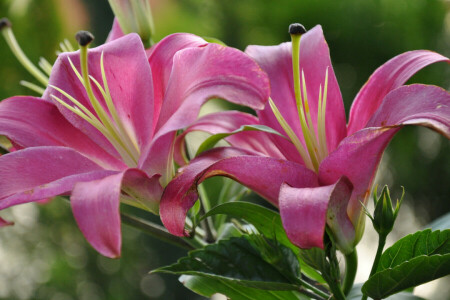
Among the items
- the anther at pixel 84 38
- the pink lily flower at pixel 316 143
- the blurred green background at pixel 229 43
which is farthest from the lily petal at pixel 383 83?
the blurred green background at pixel 229 43

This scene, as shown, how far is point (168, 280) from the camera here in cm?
142

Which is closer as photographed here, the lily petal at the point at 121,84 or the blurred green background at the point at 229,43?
the lily petal at the point at 121,84

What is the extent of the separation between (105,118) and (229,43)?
1288 mm

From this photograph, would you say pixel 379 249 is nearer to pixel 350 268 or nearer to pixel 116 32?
pixel 350 268

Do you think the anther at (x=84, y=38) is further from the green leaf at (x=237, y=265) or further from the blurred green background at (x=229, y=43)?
the blurred green background at (x=229, y=43)

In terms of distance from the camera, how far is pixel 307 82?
25 cm

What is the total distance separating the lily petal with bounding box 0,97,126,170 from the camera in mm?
231

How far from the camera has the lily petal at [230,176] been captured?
7.8 inches

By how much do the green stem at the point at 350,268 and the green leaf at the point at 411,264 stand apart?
0.01 meters

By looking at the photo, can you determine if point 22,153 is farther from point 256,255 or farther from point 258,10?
point 258,10

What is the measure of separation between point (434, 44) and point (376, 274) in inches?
54.4

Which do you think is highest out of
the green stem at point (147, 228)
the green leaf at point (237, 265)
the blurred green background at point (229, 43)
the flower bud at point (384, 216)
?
the flower bud at point (384, 216)

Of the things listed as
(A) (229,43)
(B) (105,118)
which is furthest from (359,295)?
(A) (229,43)

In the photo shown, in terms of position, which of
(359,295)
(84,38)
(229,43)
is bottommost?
(229,43)
